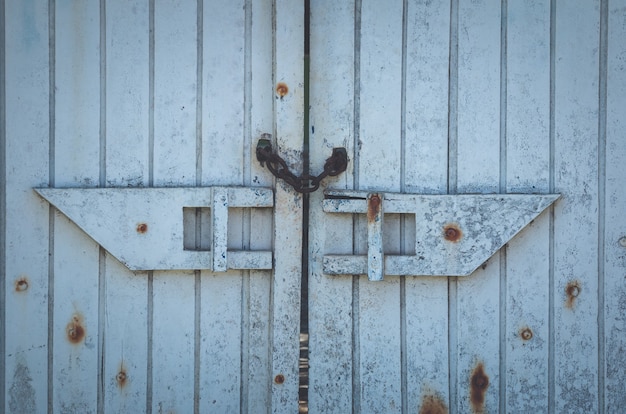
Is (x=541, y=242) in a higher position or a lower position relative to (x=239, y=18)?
lower

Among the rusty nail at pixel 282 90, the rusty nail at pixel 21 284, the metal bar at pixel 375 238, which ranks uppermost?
the rusty nail at pixel 282 90

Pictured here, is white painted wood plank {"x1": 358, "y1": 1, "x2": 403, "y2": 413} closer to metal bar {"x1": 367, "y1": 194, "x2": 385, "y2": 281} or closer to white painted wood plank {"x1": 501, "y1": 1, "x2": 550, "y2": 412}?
metal bar {"x1": 367, "y1": 194, "x2": 385, "y2": 281}

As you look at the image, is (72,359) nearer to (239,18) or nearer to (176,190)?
(176,190)

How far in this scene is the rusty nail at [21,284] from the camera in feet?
7.11

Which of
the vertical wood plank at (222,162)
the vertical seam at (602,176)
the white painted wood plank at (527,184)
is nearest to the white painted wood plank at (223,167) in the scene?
the vertical wood plank at (222,162)

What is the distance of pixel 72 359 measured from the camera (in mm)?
2199

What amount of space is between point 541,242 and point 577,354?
384mm

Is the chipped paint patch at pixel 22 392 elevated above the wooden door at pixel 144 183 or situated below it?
below

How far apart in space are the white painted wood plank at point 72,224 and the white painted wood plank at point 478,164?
1.16m

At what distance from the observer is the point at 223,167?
7.23 ft

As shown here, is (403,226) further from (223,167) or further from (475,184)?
(223,167)

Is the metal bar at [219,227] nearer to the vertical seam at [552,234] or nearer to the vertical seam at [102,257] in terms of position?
the vertical seam at [102,257]

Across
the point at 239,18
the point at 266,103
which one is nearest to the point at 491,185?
the point at 266,103

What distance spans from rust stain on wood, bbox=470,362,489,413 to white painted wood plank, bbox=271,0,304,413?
574 millimetres
